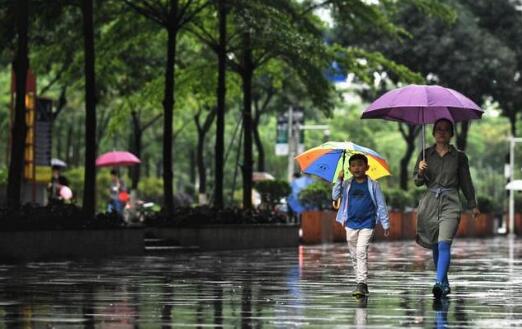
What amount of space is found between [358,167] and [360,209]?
18.4 inches

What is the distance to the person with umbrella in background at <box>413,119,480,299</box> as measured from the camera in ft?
52.2

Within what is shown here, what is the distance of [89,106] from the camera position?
2970 cm

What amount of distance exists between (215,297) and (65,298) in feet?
5.27

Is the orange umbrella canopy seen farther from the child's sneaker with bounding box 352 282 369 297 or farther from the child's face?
the child's sneaker with bounding box 352 282 369 297

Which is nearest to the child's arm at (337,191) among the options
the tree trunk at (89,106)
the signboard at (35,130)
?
the tree trunk at (89,106)

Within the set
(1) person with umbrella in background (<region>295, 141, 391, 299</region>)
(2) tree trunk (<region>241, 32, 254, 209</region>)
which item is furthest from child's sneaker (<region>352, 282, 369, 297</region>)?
(2) tree trunk (<region>241, 32, 254, 209</region>)

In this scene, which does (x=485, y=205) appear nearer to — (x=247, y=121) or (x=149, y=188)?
(x=149, y=188)

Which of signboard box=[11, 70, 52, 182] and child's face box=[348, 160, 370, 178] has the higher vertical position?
signboard box=[11, 70, 52, 182]

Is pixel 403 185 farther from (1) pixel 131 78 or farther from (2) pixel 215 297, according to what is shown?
(2) pixel 215 297

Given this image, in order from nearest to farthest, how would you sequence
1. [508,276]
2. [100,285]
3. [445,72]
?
[100,285] → [508,276] → [445,72]

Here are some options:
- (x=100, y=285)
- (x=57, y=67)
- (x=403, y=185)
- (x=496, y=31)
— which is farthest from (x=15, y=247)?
(x=496, y=31)

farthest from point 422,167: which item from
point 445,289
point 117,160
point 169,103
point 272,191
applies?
point 117,160

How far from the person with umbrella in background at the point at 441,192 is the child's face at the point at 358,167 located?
56 cm

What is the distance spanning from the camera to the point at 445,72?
197ft
